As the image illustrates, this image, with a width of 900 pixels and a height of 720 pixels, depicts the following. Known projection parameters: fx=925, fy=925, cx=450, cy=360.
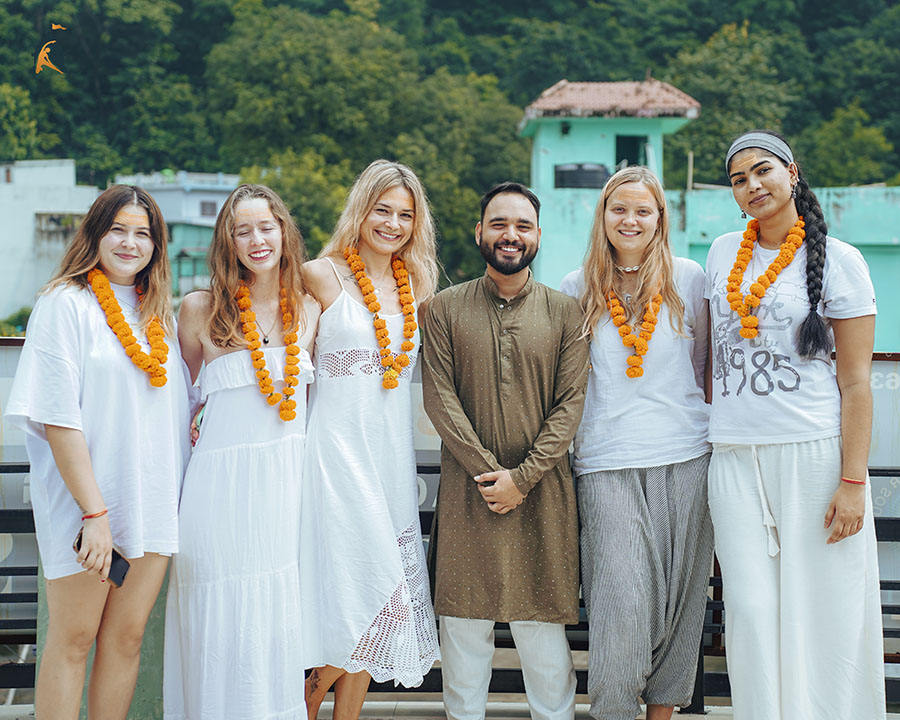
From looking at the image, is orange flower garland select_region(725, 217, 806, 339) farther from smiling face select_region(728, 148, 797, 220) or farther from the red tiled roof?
the red tiled roof

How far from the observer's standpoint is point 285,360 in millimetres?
2912

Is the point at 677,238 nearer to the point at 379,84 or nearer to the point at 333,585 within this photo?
the point at 333,585

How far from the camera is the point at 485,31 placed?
37781 mm

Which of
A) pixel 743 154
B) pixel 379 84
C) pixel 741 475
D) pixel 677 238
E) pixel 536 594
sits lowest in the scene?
pixel 536 594

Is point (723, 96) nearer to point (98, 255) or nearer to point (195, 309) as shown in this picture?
point (195, 309)

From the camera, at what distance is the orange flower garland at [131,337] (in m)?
2.68

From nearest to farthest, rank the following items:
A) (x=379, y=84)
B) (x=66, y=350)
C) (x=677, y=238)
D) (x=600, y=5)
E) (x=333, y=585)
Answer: (x=66, y=350) < (x=333, y=585) < (x=677, y=238) < (x=379, y=84) < (x=600, y=5)

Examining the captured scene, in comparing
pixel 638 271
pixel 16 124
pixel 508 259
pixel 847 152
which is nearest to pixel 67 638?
pixel 508 259

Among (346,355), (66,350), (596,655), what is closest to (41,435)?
(66,350)

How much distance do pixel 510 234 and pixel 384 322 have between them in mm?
503

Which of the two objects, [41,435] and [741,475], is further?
[741,475]

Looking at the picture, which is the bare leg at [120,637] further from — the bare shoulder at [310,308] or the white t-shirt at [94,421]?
the bare shoulder at [310,308]

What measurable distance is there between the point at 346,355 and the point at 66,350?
0.85m

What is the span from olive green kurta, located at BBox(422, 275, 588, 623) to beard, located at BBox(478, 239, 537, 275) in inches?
5.6
